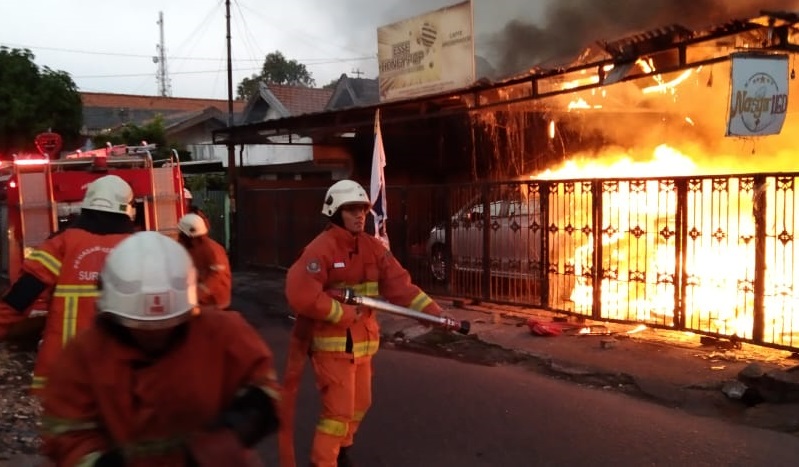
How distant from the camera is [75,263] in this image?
12.5 ft

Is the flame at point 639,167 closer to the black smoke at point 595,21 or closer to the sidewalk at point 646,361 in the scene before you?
the black smoke at point 595,21

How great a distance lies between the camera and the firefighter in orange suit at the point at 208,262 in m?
5.09

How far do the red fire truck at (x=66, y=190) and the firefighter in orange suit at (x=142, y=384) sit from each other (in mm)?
6222

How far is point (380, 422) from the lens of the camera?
588cm

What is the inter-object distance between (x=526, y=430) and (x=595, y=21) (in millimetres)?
6095

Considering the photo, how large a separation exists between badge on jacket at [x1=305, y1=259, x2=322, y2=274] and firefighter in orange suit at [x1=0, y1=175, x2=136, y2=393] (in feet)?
3.16

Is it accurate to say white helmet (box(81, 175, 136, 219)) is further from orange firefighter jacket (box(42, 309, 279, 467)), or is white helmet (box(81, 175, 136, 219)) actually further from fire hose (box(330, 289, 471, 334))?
orange firefighter jacket (box(42, 309, 279, 467))

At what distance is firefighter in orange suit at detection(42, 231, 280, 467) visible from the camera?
1.97 metres

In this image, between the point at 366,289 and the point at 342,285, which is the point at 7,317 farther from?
the point at 366,289

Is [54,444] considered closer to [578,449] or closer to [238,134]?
[578,449]

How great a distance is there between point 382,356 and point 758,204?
412 centimetres

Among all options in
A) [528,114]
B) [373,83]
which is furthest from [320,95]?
[528,114]

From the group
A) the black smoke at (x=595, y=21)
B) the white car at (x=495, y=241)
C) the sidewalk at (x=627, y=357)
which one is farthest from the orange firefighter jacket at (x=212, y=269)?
the black smoke at (x=595, y=21)

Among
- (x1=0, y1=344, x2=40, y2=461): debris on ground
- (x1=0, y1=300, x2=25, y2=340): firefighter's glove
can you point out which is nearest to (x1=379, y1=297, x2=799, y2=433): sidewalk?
(x1=0, y1=344, x2=40, y2=461): debris on ground
